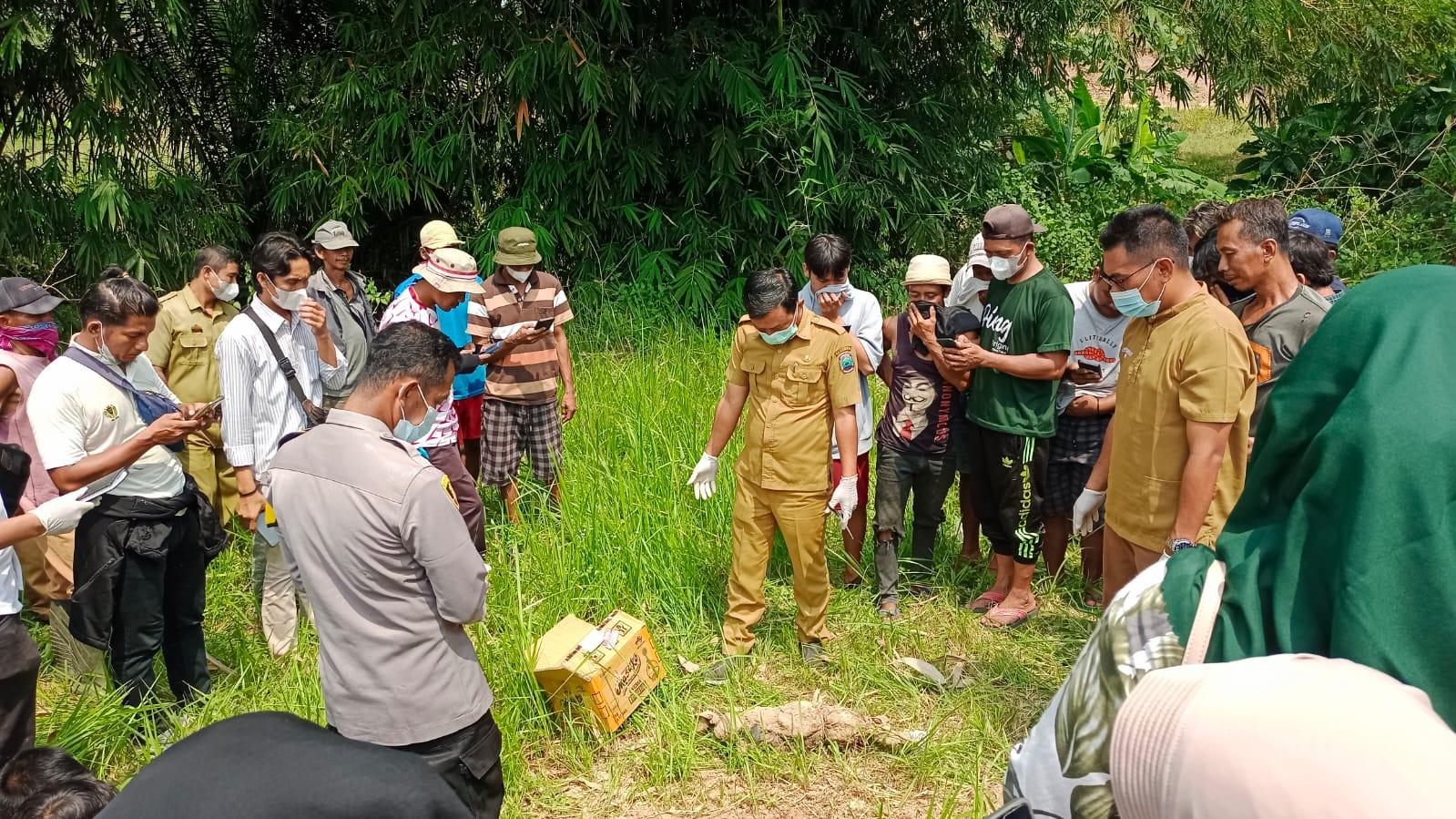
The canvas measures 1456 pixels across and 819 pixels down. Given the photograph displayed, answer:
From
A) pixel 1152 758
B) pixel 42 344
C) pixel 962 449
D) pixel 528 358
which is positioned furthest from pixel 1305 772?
pixel 528 358

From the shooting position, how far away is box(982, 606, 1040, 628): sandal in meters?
4.48

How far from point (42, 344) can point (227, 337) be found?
0.76m

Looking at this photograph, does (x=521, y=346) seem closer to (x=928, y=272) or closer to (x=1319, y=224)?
(x=928, y=272)

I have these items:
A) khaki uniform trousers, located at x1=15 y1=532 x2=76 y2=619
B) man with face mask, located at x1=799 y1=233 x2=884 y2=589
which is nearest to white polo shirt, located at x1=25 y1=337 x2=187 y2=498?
khaki uniform trousers, located at x1=15 y1=532 x2=76 y2=619

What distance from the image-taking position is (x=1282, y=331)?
148 inches

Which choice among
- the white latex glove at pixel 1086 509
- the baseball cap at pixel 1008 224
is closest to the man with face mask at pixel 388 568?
the white latex glove at pixel 1086 509

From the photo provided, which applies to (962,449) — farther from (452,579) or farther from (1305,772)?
(1305,772)

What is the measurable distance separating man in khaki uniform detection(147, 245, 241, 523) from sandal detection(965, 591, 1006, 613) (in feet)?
11.6

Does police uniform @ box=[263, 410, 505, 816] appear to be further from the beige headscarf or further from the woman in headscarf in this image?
the beige headscarf

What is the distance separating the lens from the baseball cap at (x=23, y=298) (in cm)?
377

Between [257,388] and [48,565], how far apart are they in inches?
54.4

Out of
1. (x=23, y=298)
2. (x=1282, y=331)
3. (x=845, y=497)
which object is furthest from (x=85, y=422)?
(x=1282, y=331)

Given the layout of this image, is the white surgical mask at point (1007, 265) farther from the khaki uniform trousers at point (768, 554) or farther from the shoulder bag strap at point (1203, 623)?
the shoulder bag strap at point (1203, 623)

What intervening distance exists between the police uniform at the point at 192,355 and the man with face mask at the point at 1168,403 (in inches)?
156
